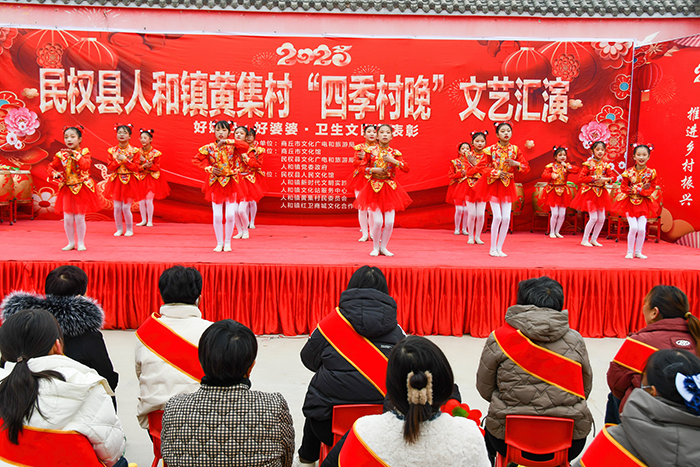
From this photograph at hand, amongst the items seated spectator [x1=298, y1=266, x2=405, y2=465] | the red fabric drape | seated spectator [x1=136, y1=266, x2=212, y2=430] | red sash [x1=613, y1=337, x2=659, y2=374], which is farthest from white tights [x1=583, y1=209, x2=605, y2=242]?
seated spectator [x1=136, y1=266, x2=212, y2=430]

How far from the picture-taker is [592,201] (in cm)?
629

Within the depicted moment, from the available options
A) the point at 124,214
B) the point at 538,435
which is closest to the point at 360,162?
the point at 124,214

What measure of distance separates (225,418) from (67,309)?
104 centimetres

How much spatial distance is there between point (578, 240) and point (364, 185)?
298 centimetres

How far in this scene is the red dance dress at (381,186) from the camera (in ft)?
15.9

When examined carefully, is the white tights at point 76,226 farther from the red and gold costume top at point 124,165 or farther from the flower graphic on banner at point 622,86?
the flower graphic on banner at point 622,86

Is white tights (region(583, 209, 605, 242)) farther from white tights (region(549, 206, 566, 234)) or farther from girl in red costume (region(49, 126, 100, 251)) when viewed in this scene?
girl in red costume (region(49, 126, 100, 251))

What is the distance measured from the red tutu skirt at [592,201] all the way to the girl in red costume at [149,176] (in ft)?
16.2

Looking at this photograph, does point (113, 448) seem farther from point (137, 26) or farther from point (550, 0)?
point (550, 0)

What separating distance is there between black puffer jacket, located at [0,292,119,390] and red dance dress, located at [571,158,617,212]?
5574 mm

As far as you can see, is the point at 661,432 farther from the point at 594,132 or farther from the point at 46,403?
the point at 594,132

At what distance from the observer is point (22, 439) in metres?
1.40

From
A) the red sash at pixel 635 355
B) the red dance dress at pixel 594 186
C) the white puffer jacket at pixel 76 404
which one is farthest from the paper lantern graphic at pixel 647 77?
the white puffer jacket at pixel 76 404

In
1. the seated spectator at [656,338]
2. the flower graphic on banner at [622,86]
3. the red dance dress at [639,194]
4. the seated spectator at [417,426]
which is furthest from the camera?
the flower graphic on banner at [622,86]
